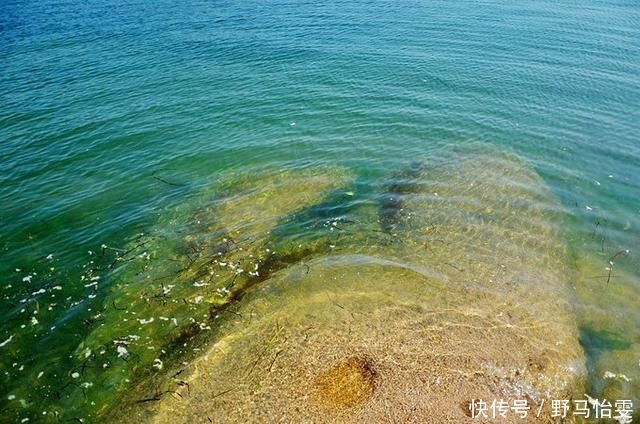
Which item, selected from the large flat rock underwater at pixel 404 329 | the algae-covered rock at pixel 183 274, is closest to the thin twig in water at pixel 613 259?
the large flat rock underwater at pixel 404 329

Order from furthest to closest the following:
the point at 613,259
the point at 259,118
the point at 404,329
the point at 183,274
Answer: the point at 259,118, the point at 613,259, the point at 183,274, the point at 404,329

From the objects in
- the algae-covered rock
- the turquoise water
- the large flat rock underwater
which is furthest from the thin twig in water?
the algae-covered rock

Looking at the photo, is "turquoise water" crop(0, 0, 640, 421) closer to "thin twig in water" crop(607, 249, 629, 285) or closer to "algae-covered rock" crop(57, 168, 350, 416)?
"thin twig in water" crop(607, 249, 629, 285)

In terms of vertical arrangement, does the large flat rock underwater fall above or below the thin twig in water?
below

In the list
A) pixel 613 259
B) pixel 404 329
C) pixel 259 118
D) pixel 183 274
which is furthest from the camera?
pixel 259 118

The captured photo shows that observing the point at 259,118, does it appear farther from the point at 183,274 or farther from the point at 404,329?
the point at 404,329

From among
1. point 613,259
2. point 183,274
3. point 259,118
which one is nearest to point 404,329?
point 183,274
